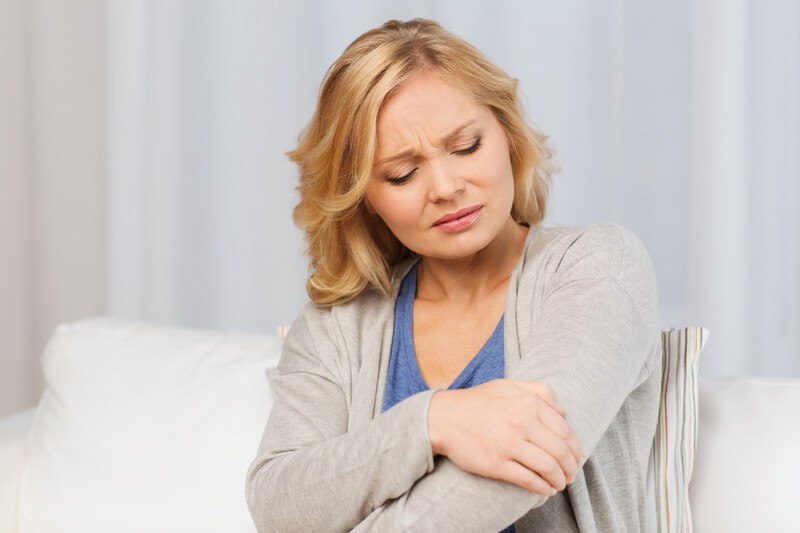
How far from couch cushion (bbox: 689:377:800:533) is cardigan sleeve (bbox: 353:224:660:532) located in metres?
0.27

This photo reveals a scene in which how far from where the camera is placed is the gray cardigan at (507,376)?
1261mm

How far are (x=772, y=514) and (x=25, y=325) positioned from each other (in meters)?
2.78

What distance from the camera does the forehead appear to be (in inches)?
58.9

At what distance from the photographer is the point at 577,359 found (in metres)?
1.29

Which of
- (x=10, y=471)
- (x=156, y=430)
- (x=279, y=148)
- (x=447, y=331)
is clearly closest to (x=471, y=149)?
(x=447, y=331)

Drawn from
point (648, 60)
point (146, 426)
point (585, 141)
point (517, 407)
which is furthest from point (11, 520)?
point (648, 60)

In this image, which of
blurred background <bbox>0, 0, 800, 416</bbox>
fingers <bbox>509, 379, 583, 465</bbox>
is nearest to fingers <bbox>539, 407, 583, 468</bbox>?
fingers <bbox>509, 379, 583, 465</bbox>

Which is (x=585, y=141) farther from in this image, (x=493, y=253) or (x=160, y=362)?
(x=160, y=362)

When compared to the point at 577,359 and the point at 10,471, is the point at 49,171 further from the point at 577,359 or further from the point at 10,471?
the point at 577,359

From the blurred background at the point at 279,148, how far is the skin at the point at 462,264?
Answer: 53 cm

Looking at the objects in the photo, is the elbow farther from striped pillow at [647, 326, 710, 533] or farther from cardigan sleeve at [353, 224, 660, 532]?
striped pillow at [647, 326, 710, 533]

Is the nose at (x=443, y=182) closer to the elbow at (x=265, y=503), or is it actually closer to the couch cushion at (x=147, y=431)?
the elbow at (x=265, y=503)

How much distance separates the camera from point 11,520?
2.02 meters

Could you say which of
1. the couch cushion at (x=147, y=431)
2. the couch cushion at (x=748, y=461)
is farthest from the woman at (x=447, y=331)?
the couch cushion at (x=147, y=431)
